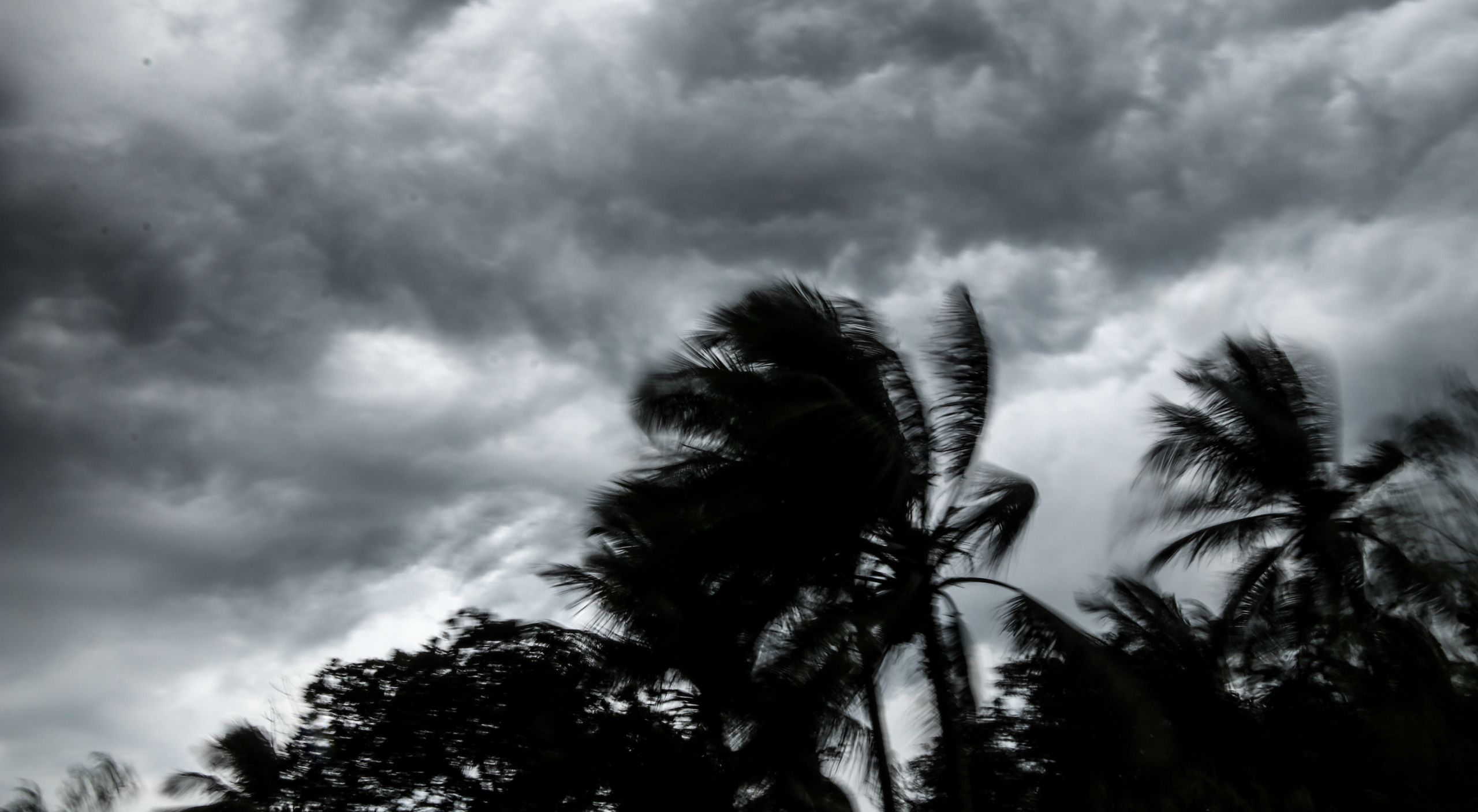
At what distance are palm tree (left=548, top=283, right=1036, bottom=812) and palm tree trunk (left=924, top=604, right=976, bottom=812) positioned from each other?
2 cm

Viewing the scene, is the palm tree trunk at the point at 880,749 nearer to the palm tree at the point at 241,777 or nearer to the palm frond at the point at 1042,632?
the palm frond at the point at 1042,632

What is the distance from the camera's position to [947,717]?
1060 cm

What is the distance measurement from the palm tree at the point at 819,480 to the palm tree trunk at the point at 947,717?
2cm

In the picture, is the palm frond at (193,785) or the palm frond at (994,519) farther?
the palm frond at (193,785)

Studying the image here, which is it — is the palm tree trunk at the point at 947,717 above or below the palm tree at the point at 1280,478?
below

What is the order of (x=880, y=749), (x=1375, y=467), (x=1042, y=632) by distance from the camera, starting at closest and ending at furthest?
(x=1042, y=632) < (x=880, y=749) < (x=1375, y=467)

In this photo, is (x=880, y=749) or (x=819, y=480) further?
(x=880, y=749)

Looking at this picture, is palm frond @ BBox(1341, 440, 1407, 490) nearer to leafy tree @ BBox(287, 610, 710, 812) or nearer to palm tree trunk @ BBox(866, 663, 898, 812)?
palm tree trunk @ BBox(866, 663, 898, 812)

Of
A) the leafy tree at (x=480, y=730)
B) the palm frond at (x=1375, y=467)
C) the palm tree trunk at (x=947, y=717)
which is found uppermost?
the palm frond at (x=1375, y=467)

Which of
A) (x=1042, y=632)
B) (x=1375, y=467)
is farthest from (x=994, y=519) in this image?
(x=1375, y=467)

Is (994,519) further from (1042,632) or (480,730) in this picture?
(480,730)

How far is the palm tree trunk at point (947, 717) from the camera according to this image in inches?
411

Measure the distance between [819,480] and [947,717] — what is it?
270cm

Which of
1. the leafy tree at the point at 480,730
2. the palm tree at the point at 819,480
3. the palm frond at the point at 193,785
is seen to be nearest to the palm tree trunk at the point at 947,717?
the palm tree at the point at 819,480
